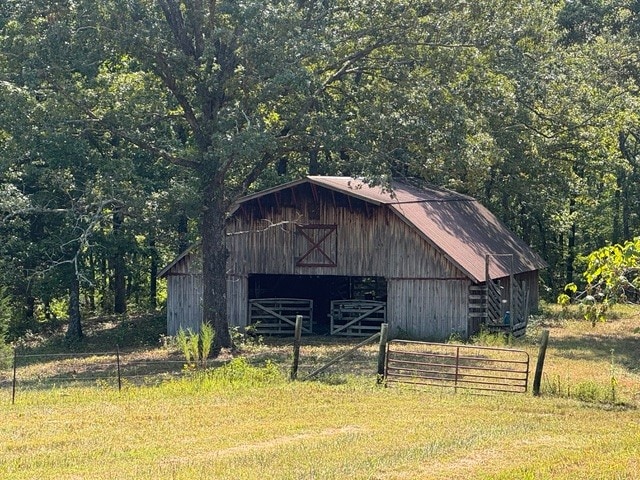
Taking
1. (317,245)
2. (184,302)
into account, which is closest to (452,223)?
(317,245)

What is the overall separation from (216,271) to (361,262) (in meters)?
5.46

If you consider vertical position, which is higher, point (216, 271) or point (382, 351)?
point (216, 271)

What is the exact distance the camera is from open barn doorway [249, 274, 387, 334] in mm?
36875

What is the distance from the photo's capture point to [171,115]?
96.5 feet

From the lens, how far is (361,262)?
108 ft

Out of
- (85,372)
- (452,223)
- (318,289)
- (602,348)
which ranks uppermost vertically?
(452,223)

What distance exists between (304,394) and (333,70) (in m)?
13.0

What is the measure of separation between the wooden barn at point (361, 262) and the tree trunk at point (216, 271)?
2754 millimetres

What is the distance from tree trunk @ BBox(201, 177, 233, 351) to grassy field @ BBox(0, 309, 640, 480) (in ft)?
18.2

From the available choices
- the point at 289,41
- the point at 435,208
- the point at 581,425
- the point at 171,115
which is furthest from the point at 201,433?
the point at 435,208

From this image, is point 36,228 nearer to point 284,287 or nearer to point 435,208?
point 284,287

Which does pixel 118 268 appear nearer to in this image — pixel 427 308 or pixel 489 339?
pixel 427 308

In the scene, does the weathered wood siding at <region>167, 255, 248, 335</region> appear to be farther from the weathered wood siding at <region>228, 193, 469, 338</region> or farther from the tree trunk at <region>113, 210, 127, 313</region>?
the tree trunk at <region>113, 210, 127, 313</region>

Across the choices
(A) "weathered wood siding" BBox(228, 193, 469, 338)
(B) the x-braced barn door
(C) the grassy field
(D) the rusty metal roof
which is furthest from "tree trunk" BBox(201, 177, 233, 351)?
(C) the grassy field
